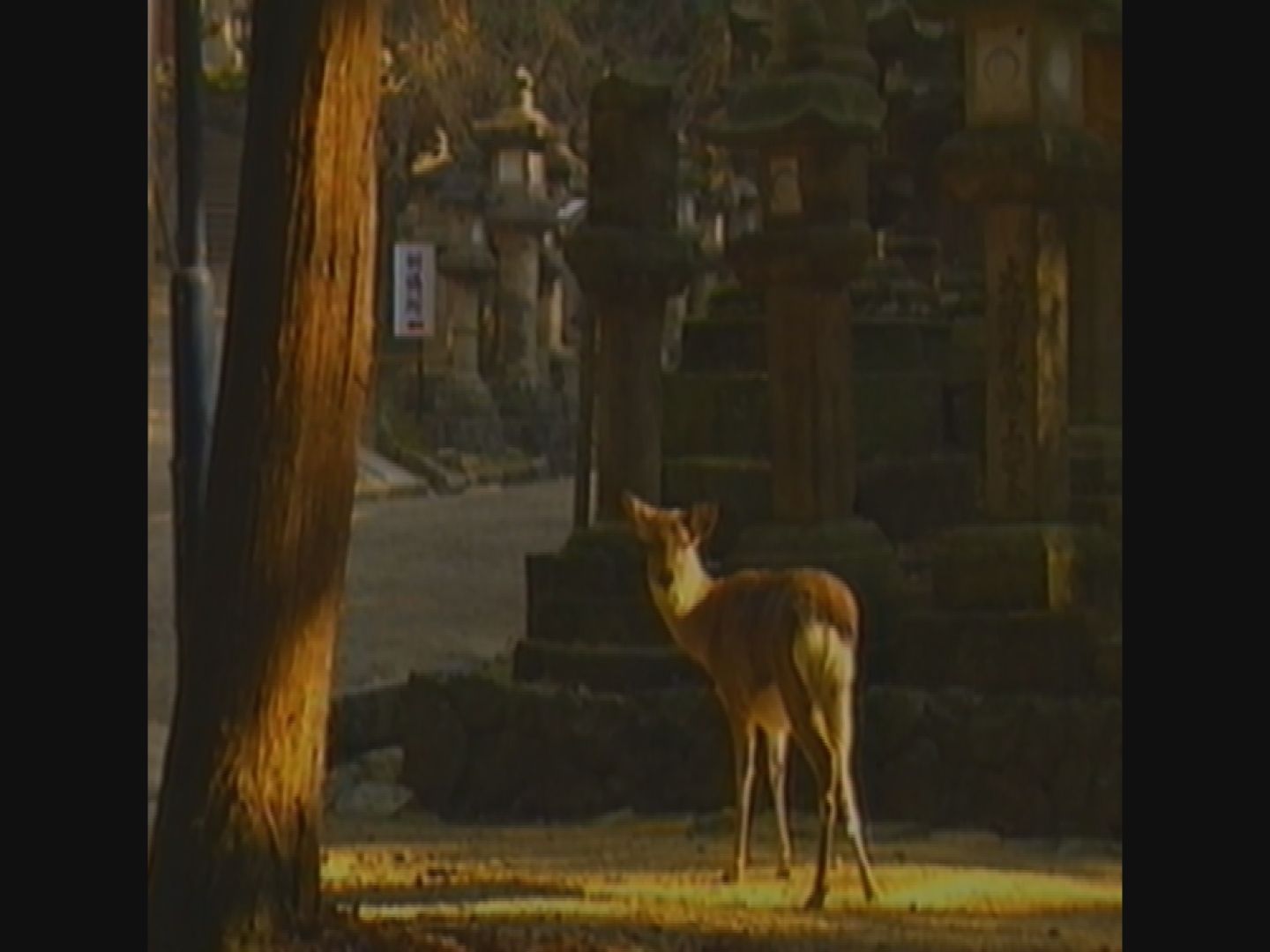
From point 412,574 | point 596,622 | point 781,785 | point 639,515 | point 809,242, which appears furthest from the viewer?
point 809,242

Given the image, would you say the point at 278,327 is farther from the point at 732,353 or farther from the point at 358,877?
the point at 732,353

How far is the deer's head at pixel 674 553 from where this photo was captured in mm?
4531

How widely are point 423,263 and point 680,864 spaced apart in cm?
95

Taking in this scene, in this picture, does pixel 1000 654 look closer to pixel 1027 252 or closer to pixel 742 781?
pixel 742 781

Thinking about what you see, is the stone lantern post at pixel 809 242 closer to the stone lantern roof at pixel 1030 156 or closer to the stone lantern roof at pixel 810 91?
the stone lantern roof at pixel 810 91

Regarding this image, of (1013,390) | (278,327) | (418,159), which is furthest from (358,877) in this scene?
(1013,390)

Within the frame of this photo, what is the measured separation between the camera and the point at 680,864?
4.40 meters

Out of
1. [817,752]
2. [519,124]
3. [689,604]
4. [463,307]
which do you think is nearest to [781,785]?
[817,752]

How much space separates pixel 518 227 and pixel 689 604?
0.91 metres

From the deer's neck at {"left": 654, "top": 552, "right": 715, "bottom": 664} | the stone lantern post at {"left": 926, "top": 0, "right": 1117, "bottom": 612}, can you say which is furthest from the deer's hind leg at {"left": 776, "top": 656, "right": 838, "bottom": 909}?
the stone lantern post at {"left": 926, "top": 0, "right": 1117, "bottom": 612}

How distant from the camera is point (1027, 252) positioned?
494 centimetres

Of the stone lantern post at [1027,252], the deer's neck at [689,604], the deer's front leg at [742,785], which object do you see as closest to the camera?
the deer's front leg at [742,785]

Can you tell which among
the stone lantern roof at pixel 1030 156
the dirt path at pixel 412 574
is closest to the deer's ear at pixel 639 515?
the dirt path at pixel 412 574

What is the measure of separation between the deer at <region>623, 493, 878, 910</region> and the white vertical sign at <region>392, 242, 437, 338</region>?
1.45ft
